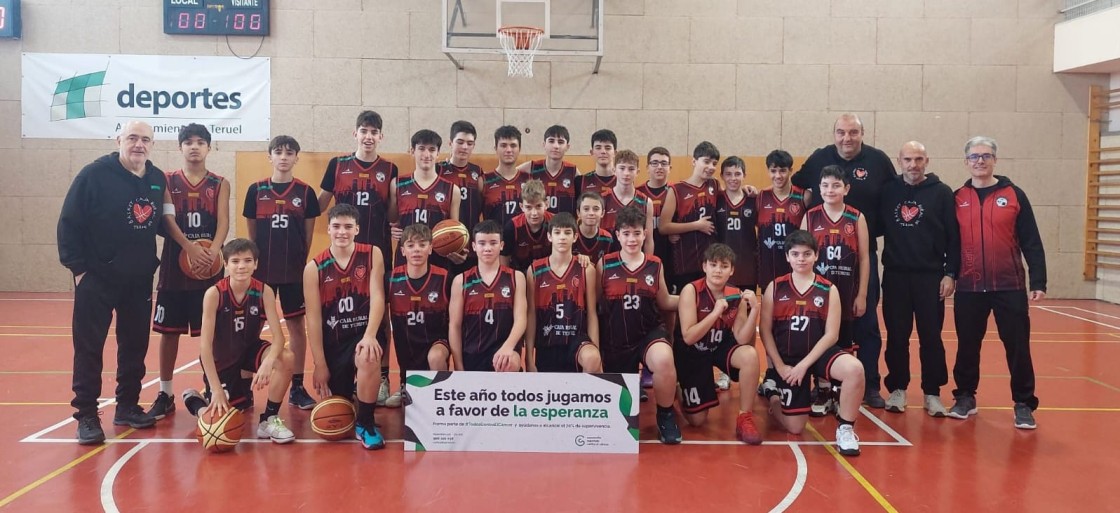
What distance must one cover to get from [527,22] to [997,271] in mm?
7461

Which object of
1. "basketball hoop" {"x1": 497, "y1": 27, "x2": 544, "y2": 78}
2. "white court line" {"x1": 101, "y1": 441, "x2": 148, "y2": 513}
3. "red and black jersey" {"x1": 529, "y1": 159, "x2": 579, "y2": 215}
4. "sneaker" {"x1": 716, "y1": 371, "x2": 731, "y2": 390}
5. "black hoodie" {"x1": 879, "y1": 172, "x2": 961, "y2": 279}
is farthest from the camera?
"basketball hoop" {"x1": 497, "y1": 27, "x2": 544, "y2": 78}

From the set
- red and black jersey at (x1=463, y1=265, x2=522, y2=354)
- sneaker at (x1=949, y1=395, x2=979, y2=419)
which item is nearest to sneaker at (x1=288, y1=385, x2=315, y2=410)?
red and black jersey at (x1=463, y1=265, x2=522, y2=354)

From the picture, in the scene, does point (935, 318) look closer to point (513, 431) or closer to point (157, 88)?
point (513, 431)

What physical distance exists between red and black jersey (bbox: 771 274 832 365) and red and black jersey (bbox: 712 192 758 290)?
95 centimetres

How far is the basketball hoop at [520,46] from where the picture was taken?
9.51 metres

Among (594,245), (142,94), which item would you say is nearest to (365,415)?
(594,245)

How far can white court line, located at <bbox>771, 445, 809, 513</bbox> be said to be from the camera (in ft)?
11.0

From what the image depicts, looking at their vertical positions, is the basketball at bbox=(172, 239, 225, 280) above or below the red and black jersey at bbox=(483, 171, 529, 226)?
below

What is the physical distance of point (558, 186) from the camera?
5.57m

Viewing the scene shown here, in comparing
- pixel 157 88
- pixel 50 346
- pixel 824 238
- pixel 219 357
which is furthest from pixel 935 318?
pixel 157 88

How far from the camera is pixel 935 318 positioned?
495 centimetres

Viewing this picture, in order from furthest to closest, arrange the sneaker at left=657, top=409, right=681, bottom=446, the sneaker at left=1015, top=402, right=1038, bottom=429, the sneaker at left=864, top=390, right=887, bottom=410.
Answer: the sneaker at left=864, top=390, right=887, bottom=410
the sneaker at left=1015, top=402, right=1038, bottom=429
the sneaker at left=657, top=409, right=681, bottom=446

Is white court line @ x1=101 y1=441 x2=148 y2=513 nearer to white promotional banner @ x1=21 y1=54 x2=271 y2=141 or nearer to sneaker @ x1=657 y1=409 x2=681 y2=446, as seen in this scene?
sneaker @ x1=657 y1=409 x2=681 y2=446

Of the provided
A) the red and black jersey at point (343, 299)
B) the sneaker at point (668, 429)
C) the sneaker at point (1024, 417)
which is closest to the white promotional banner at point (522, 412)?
the sneaker at point (668, 429)
